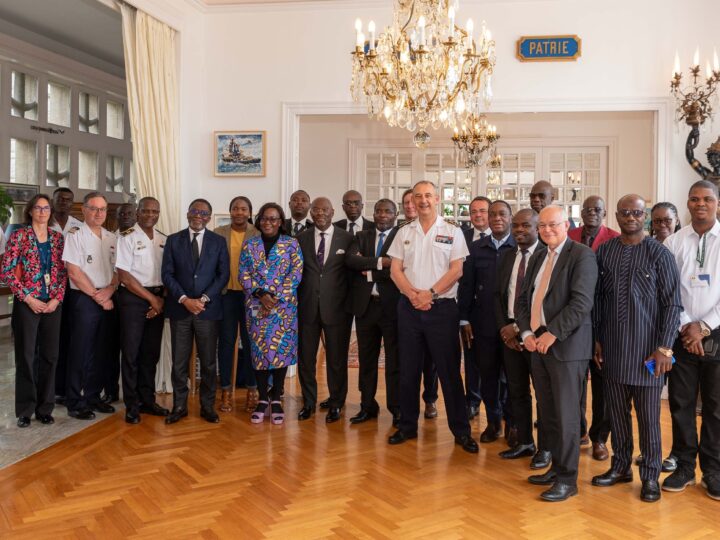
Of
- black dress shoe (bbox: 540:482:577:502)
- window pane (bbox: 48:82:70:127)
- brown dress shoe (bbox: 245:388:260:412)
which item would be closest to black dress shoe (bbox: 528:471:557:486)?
black dress shoe (bbox: 540:482:577:502)

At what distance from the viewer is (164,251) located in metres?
4.86

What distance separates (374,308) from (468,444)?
46.8 inches

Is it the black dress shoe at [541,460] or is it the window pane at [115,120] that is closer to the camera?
the black dress shoe at [541,460]

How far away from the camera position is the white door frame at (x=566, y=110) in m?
6.02

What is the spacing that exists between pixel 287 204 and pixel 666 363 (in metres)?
4.15

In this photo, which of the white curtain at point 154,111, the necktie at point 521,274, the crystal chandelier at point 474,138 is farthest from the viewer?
the crystal chandelier at point 474,138

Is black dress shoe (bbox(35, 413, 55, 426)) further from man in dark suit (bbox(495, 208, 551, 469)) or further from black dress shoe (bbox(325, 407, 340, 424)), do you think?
man in dark suit (bbox(495, 208, 551, 469))

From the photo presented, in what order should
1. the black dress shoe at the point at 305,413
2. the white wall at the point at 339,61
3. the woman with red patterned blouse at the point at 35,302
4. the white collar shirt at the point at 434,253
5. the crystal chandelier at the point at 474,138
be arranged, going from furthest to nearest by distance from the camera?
1. the crystal chandelier at the point at 474,138
2. the white wall at the point at 339,61
3. the black dress shoe at the point at 305,413
4. the woman with red patterned blouse at the point at 35,302
5. the white collar shirt at the point at 434,253

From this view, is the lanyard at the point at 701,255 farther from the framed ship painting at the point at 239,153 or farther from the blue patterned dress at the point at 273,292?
the framed ship painting at the point at 239,153

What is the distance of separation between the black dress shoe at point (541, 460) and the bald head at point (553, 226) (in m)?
1.37

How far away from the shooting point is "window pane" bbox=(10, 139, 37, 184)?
8.49m

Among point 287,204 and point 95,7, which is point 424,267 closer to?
point 287,204

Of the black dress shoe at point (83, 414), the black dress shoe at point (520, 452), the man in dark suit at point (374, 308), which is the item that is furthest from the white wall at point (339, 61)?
the black dress shoe at point (520, 452)

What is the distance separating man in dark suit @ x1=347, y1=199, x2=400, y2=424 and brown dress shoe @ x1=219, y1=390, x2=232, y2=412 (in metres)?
1.09
